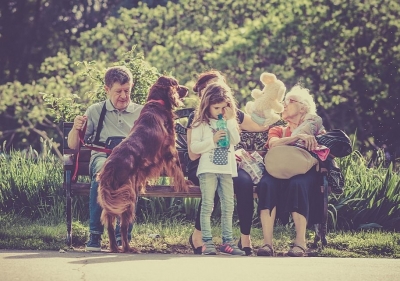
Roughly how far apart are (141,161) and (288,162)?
3.99ft

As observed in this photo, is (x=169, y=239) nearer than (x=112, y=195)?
No

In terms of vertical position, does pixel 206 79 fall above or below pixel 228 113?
above

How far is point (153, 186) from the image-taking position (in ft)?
27.1

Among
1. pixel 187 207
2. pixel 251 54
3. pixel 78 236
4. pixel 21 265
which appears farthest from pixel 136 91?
pixel 251 54

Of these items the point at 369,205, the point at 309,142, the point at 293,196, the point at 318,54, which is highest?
the point at 318,54

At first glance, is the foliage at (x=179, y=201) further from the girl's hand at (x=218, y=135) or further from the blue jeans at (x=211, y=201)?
the girl's hand at (x=218, y=135)

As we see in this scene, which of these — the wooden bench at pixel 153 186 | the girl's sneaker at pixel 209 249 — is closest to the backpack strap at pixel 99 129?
the wooden bench at pixel 153 186

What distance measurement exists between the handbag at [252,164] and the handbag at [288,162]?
12cm

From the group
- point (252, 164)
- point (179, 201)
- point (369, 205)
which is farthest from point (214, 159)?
point (369, 205)

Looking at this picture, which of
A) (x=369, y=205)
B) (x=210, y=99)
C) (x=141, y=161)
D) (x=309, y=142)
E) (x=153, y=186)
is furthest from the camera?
(x=369, y=205)

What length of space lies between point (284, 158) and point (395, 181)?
2157 millimetres

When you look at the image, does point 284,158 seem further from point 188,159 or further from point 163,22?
point 163,22

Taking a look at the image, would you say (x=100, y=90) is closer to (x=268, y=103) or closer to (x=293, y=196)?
(x=268, y=103)

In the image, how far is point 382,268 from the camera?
697cm
